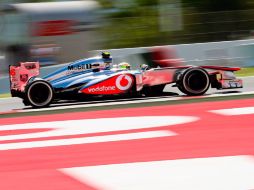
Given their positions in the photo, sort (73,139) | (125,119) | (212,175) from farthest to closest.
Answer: (125,119)
(73,139)
(212,175)

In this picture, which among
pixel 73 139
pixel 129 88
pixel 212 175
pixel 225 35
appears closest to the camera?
pixel 212 175

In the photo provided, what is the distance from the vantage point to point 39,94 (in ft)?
35.2

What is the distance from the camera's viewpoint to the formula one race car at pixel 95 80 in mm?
10578

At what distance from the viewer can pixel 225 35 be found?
17.4 m

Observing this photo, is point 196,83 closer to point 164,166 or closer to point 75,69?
point 75,69

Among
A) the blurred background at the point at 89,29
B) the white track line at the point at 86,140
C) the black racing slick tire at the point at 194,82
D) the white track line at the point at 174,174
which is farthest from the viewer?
the blurred background at the point at 89,29

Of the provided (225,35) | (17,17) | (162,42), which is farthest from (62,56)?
(225,35)

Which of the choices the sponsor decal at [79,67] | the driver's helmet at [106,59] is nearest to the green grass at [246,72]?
the driver's helmet at [106,59]

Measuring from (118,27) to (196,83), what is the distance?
7.61 m

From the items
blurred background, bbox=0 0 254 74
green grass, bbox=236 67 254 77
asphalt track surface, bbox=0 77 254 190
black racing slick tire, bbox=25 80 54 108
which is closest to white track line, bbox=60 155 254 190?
asphalt track surface, bbox=0 77 254 190

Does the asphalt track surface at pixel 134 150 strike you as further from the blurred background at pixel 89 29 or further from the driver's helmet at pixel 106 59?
the blurred background at pixel 89 29

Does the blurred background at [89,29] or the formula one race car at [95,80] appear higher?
→ the blurred background at [89,29]

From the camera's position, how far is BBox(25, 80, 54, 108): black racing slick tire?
1053 cm

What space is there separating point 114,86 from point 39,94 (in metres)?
1.30
